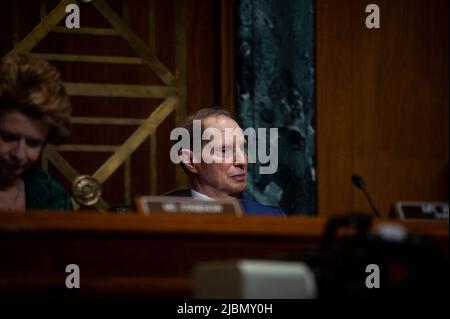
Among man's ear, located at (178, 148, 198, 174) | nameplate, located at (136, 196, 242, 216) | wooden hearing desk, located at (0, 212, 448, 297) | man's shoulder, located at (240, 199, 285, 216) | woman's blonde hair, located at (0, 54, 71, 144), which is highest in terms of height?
woman's blonde hair, located at (0, 54, 71, 144)

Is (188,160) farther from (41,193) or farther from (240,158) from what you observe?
(41,193)

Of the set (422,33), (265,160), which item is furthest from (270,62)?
(422,33)

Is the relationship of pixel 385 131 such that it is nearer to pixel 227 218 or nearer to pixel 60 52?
pixel 60 52

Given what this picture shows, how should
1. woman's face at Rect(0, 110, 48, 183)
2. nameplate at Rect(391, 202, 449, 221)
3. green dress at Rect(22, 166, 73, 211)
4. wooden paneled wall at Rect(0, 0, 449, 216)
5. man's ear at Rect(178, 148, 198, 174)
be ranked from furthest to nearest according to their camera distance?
wooden paneled wall at Rect(0, 0, 449, 216), man's ear at Rect(178, 148, 198, 174), green dress at Rect(22, 166, 73, 211), woman's face at Rect(0, 110, 48, 183), nameplate at Rect(391, 202, 449, 221)

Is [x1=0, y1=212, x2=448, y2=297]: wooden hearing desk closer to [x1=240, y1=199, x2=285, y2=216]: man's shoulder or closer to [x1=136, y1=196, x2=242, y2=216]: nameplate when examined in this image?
[x1=136, y1=196, x2=242, y2=216]: nameplate

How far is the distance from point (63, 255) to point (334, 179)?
10.7 feet

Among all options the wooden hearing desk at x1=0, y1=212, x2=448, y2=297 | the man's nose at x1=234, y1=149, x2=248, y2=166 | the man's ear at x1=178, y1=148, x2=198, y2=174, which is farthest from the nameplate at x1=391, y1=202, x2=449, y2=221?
the man's ear at x1=178, y1=148, x2=198, y2=174

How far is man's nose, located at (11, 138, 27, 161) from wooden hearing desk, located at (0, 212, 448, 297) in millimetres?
909

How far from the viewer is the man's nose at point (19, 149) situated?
324cm

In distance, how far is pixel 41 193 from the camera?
3404 mm

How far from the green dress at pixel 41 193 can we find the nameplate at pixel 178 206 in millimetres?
895

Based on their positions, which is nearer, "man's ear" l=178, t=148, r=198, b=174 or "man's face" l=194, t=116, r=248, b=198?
"man's face" l=194, t=116, r=248, b=198

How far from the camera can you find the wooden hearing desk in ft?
7.73

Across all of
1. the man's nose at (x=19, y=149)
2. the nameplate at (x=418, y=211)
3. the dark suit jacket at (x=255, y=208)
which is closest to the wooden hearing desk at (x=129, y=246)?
the nameplate at (x=418, y=211)
